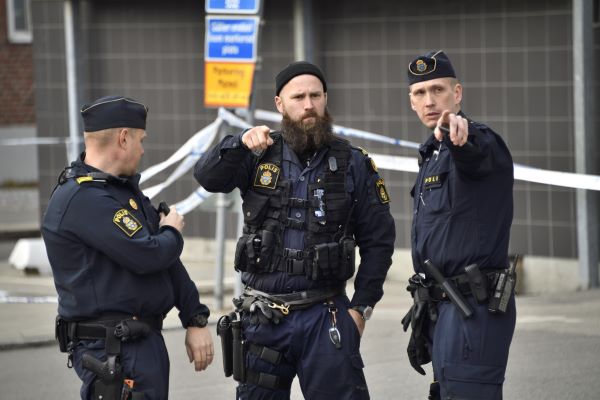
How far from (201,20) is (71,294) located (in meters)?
9.20

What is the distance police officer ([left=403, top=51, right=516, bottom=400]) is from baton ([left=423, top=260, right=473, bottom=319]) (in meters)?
0.02

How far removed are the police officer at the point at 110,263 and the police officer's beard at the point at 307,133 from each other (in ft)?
2.62

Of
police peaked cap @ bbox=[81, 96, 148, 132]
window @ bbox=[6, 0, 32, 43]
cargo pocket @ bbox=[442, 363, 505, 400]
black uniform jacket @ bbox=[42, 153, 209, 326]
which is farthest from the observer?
window @ bbox=[6, 0, 32, 43]

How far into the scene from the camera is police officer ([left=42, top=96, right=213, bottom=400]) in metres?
5.13

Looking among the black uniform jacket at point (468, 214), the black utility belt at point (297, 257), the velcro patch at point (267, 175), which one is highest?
the velcro patch at point (267, 175)

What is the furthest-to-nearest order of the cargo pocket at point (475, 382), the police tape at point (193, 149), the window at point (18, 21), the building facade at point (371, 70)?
the window at point (18, 21) → the police tape at point (193, 149) → the building facade at point (371, 70) → the cargo pocket at point (475, 382)

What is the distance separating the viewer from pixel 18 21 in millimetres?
26000

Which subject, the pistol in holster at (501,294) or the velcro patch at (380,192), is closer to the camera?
the pistol in holster at (501,294)

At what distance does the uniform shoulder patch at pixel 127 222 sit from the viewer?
202 inches

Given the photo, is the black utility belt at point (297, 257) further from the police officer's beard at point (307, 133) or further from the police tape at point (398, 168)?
the police tape at point (398, 168)

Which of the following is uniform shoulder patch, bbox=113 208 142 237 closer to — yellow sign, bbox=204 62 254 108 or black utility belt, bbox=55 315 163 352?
black utility belt, bbox=55 315 163 352

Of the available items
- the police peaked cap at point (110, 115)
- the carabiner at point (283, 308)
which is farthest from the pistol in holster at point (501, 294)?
the police peaked cap at point (110, 115)

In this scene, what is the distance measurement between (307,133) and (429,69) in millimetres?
656

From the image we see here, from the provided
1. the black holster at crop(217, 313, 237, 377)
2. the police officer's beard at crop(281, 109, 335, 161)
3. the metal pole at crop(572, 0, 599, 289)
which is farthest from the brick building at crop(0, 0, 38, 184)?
the police officer's beard at crop(281, 109, 335, 161)
